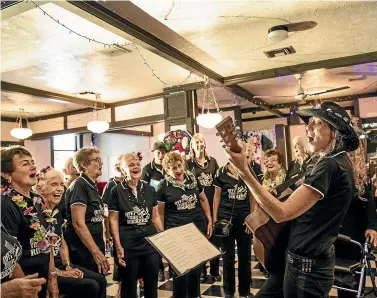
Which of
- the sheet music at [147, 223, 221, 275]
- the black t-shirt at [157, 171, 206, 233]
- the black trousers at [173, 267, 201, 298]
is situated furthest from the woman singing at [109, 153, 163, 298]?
the sheet music at [147, 223, 221, 275]

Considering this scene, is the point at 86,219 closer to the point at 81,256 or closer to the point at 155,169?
the point at 81,256

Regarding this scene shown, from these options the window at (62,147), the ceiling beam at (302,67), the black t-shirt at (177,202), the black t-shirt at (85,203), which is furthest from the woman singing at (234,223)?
the window at (62,147)

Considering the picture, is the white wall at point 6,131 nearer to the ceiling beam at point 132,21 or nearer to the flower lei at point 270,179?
the ceiling beam at point 132,21

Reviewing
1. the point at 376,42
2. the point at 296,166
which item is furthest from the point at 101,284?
the point at 376,42

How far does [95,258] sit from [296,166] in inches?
110

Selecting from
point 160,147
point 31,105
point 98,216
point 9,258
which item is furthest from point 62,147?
point 9,258

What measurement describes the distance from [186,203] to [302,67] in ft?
11.1

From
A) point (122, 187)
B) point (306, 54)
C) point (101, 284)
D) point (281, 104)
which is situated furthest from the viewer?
point (281, 104)

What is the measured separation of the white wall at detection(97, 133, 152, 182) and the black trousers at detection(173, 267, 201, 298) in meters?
8.13

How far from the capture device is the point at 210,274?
434 centimetres

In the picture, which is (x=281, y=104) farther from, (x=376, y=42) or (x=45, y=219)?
(x=45, y=219)

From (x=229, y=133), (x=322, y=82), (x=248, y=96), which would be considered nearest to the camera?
(x=229, y=133)

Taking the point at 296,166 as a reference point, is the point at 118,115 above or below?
above

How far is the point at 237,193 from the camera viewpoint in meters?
3.73
